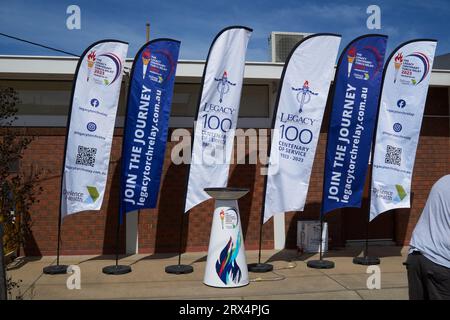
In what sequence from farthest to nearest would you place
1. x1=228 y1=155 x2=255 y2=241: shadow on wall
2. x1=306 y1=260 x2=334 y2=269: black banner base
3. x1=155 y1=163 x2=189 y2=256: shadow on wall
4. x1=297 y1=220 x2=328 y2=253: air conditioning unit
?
x1=228 y1=155 x2=255 y2=241: shadow on wall
x1=155 y1=163 x2=189 y2=256: shadow on wall
x1=297 y1=220 x2=328 y2=253: air conditioning unit
x1=306 y1=260 x2=334 y2=269: black banner base

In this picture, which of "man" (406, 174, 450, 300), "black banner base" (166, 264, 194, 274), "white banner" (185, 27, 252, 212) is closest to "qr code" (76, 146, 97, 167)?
"white banner" (185, 27, 252, 212)

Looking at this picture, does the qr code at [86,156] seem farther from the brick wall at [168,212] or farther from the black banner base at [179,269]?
the black banner base at [179,269]

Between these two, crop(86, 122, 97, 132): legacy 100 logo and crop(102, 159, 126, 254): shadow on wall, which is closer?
crop(86, 122, 97, 132): legacy 100 logo

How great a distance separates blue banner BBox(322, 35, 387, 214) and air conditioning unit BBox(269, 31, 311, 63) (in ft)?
9.20

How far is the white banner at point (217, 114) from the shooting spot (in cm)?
766

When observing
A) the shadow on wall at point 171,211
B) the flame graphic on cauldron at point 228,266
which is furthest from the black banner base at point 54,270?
the flame graphic on cauldron at point 228,266

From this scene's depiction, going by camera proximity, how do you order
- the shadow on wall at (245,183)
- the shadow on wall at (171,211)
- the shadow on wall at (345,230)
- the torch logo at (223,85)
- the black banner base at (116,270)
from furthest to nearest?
the shadow on wall at (245,183) → the shadow on wall at (345,230) → the shadow on wall at (171,211) → the torch logo at (223,85) → the black banner base at (116,270)

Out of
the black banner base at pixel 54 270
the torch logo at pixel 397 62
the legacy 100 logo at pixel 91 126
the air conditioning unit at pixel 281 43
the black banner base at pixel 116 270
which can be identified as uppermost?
the air conditioning unit at pixel 281 43

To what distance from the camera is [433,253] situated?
3445 millimetres

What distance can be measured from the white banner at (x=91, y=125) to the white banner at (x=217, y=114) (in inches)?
60.1

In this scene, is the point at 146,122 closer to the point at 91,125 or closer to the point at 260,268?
the point at 91,125

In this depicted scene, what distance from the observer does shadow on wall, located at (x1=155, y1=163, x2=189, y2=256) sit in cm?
959

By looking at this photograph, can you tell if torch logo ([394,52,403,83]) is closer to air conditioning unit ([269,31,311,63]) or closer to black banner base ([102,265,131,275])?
air conditioning unit ([269,31,311,63])

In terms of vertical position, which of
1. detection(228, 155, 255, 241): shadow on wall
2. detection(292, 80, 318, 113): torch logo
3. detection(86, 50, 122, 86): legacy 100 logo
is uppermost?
detection(86, 50, 122, 86): legacy 100 logo
